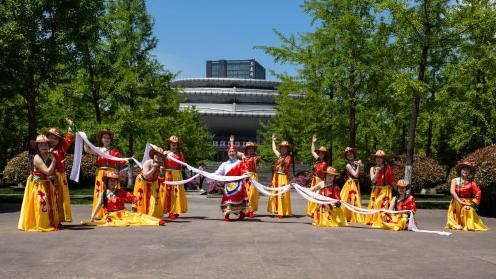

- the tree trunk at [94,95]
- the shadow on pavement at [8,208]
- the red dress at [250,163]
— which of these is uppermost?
the tree trunk at [94,95]

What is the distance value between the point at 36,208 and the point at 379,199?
337 inches

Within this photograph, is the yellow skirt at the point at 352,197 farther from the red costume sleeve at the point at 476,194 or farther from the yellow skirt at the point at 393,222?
the red costume sleeve at the point at 476,194

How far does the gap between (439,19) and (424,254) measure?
45.0 ft

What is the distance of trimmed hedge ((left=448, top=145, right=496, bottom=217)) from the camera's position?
1675 centimetres

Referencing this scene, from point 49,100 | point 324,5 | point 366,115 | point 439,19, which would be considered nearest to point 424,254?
point 439,19

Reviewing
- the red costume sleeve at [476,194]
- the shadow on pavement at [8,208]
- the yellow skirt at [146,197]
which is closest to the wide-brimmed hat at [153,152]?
the yellow skirt at [146,197]

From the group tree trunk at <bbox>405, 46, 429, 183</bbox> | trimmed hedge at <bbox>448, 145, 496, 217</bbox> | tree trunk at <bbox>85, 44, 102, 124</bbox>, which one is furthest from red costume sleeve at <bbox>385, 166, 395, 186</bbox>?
tree trunk at <bbox>85, 44, 102, 124</bbox>

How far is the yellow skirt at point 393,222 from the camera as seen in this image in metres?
12.2

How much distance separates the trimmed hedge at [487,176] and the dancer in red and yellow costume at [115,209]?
11019 millimetres

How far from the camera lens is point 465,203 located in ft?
41.3

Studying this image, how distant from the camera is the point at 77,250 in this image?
8.28 m

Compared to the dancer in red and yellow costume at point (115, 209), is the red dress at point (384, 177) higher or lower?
higher

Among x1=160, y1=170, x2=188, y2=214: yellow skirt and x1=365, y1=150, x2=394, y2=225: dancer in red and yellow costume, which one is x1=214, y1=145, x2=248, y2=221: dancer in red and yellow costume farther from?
x1=365, y1=150, x2=394, y2=225: dancer in red and yellow costume

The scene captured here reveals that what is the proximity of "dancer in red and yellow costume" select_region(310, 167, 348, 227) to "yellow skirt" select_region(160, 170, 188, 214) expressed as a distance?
385 cm
